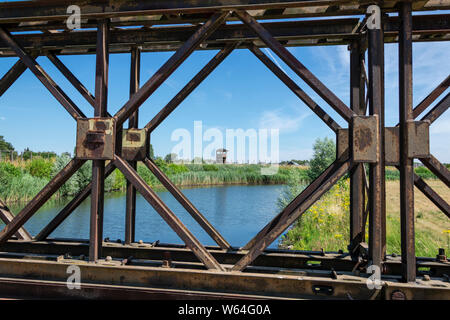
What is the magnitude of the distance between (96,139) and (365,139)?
104 inches

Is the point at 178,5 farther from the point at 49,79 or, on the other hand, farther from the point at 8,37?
the point at 8,37

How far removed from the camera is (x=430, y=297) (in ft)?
7.79

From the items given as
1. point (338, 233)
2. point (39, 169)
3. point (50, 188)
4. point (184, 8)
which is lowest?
point (338, 233)

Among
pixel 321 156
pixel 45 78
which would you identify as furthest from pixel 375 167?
pixel 321 156

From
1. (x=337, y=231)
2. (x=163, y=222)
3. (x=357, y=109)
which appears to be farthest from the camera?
(x=163, y=222)

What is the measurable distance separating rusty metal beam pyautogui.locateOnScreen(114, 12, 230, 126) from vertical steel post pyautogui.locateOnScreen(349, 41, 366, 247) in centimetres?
229

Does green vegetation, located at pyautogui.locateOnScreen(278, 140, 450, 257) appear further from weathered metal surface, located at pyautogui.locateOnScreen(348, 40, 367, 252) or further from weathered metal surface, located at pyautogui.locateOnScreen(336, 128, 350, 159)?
weathered metal surface, located at pyautogui.locateOnScreen(336, 128, 350, 159)

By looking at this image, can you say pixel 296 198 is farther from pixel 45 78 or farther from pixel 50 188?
pixel 45 78

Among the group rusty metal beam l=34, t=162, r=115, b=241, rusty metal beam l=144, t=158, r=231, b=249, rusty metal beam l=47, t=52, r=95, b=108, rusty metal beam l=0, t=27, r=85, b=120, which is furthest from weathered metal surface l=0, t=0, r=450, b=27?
rusty metal beam l=34, t=162, r=115, b=241

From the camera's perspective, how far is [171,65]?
297 cm

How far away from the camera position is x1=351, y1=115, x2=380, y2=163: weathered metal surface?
262 centimetres

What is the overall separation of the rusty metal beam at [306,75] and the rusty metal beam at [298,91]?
3.36 feet

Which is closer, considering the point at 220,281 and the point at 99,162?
the point at 220,281
